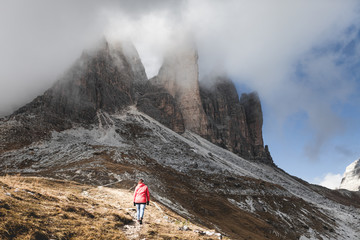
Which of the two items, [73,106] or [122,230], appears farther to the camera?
[73,106]

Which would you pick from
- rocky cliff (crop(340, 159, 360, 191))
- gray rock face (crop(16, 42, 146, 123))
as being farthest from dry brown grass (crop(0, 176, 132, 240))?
rocky cliff (crop(340, 159, 360, 191))

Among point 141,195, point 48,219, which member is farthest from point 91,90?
point 48,219

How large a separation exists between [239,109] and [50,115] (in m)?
122

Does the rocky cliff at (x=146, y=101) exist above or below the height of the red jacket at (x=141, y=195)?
above

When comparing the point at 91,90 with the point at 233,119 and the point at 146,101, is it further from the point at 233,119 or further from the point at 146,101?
the point at 233,119

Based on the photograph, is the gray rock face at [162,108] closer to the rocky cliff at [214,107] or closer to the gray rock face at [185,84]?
the rocky cliff at [214,107]

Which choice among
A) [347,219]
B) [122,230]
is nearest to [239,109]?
[347,219]

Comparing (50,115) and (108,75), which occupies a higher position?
(108,75)

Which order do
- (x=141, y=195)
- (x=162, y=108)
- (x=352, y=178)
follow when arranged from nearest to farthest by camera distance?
(x=141, y=195) → (x=162, y=108) → (x=352, y=178)

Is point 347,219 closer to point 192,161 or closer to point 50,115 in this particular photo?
point 192,161

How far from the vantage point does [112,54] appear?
100312 millimetres

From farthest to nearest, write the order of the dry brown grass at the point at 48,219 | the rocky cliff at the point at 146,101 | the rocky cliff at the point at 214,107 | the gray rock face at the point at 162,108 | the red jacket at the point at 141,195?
the rocky cliff at the point at 214,107 → the gray rock face at the point at 162,108 → the rocky cliff at the point at 146,101 → the red jacket at the point at 141,195 → the dry brown grass at the point at 48,219

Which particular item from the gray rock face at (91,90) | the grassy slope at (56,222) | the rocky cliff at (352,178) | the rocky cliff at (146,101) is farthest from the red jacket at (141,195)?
the rocky cliff at (352,178)

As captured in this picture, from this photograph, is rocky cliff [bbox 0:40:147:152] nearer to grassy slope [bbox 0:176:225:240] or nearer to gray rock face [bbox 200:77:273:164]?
grassy slope [bbox 0:176:225:240]
